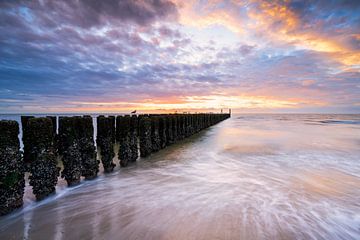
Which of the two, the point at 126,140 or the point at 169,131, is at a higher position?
the point at 126,140

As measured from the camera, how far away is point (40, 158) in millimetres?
3807

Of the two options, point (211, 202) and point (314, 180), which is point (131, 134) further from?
point (314, 180)

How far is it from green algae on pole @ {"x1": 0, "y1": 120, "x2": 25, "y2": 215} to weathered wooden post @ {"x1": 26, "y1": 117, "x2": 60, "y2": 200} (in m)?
0.31

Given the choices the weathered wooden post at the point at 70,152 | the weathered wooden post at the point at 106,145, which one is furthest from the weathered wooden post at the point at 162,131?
the weathered wooden post at the point at 70,152

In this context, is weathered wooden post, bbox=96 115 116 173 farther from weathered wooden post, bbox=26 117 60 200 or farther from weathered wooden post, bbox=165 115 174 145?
weathered wooden post, bbox=165 115 174 145

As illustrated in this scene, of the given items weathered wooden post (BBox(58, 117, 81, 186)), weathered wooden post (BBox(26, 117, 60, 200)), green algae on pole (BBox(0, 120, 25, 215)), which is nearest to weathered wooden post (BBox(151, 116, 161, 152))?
weathered wooden post (BBox(58, 117, 81, 186))

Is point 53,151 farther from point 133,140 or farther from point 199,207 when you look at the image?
point 199,207

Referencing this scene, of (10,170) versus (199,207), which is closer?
(10,170)

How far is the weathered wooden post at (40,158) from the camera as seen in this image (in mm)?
3785

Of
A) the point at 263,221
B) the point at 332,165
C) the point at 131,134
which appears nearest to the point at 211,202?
the point at 263,221

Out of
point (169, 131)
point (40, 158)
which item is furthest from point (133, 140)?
point (169, 131)

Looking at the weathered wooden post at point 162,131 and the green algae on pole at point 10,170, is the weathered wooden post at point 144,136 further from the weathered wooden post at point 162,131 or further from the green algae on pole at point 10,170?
the green algae on pole at point 10,170

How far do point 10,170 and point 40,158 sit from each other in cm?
56

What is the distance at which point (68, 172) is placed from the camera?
15.0 ft
